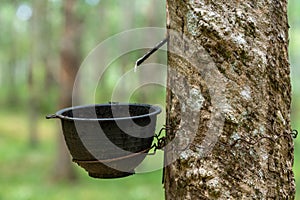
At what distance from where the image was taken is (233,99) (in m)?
1.41

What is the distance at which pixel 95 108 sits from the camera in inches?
73.6

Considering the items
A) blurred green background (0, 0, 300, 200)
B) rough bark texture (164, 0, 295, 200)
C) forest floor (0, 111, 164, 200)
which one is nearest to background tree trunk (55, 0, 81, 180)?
blurred green background (0, 0, 300, 200)

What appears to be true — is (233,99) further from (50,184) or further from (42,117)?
(42,117)

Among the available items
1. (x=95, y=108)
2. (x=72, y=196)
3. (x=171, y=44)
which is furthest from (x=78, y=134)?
(x=72, y=196)

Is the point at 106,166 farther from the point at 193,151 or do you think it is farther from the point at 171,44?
Result: the point at 171,44

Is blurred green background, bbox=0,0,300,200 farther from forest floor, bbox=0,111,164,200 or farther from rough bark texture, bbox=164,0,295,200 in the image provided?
rough bark texture, bbox=164,0,295,200

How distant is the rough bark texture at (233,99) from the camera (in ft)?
4.61

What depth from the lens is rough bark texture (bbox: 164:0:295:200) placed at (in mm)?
1406

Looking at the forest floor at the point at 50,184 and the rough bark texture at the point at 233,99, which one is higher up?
the rough bark texture at the point at 233,99

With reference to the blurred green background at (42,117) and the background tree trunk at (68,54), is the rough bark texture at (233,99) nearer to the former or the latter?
the blurred green background at (42,117)

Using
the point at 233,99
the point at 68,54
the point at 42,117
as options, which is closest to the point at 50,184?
the point at 68,54

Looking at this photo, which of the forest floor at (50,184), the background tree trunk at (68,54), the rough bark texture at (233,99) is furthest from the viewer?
the background tree trunk at (68,54)

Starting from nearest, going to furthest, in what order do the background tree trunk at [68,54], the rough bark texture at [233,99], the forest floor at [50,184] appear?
1. the rough bark texture at [233,99]
2. the forest floor at [50,184]
3. the background tree trunk at [68,54]

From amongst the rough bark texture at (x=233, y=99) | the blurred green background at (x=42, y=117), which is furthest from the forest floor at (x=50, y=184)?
the rough bark texture at (x=233, y=99)
